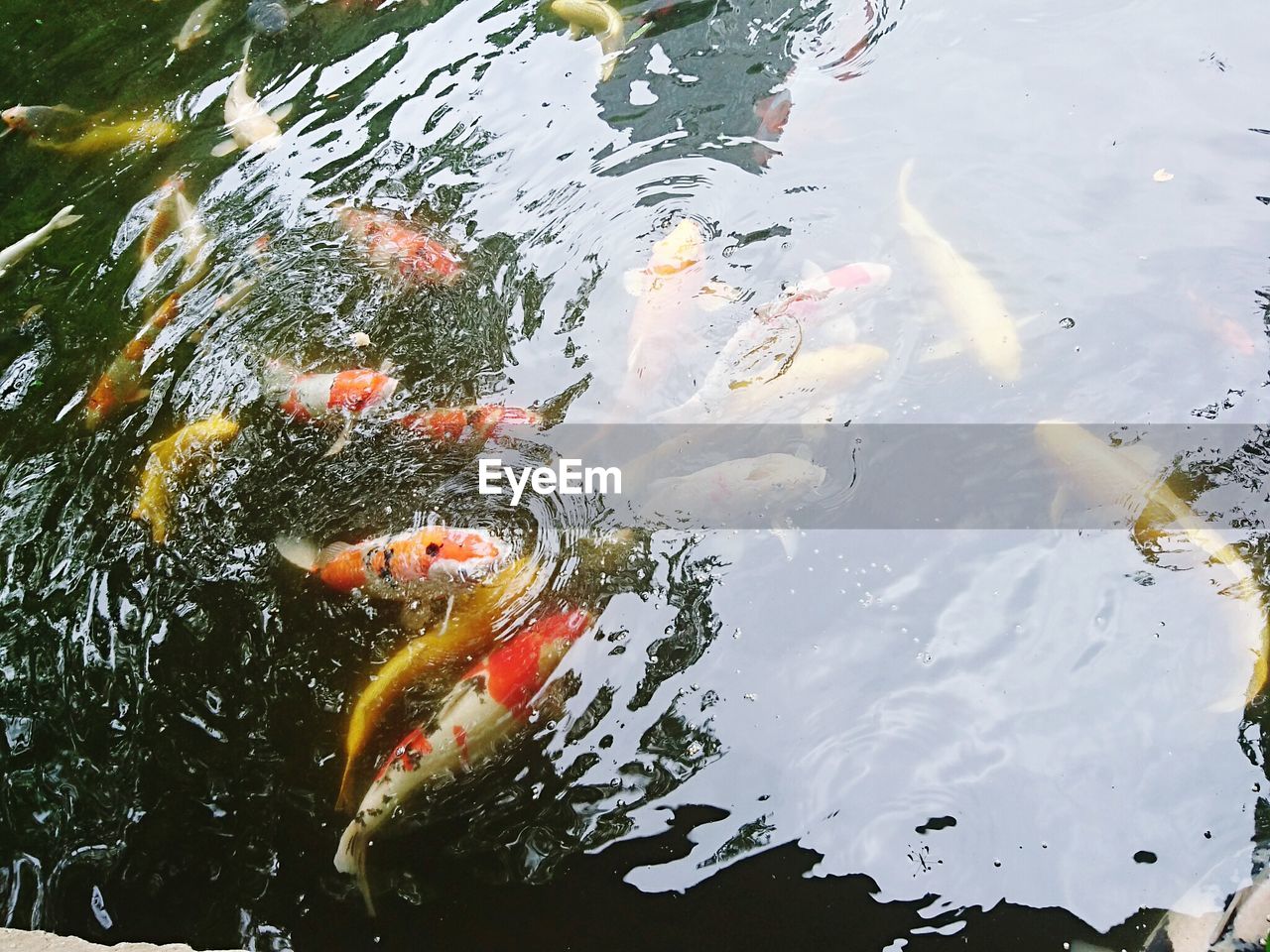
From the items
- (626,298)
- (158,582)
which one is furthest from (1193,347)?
(158,582)

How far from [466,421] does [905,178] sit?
271 cm

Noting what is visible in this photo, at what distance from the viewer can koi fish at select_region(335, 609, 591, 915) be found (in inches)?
124

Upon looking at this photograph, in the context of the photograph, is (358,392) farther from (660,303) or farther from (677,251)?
(677,251)

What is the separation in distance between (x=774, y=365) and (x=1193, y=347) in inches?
73.1

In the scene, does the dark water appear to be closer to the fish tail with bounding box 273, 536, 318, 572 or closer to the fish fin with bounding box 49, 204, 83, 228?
the fish tail with bounding box 273, 536, 318, 572

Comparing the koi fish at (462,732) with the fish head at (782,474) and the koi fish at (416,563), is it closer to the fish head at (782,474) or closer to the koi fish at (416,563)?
the koi fish at (416,563)

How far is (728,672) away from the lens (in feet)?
11.2

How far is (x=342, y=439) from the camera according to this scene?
421cm

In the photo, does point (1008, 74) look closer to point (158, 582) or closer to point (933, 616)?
point (933, 616)

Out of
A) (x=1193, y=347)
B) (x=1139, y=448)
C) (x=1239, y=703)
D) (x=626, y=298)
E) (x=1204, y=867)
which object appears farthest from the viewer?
(x=626, y=298)

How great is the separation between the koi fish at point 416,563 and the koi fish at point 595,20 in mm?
3886

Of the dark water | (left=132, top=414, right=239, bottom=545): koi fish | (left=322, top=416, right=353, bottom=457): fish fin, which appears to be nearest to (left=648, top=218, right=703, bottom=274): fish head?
the dark water

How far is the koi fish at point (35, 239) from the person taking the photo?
5.61m

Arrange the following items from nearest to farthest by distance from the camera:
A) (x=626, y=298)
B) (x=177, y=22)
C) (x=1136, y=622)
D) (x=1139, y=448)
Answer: (x=1136, y=622), (x=1139, y=448), (x=626, y=298), (x=177, y=22)
